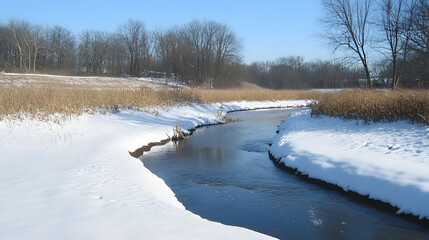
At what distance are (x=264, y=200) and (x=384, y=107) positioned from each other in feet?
21.8

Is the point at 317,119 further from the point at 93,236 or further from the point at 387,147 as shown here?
the point at 93,236

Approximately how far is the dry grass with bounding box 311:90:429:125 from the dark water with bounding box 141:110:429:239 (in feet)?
12.8

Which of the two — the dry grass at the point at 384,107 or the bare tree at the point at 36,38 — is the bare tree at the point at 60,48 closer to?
the bare tree at the point at 36,38

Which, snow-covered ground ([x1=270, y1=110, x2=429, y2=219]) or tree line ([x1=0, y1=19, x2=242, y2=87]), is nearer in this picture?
snow-covered ground ([x1=270, y1=110, x2=429, y2=219])

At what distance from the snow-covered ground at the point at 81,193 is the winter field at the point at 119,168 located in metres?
0.01

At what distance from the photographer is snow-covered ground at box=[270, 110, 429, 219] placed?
5930 millimetres

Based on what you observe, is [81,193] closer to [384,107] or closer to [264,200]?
[264,200]

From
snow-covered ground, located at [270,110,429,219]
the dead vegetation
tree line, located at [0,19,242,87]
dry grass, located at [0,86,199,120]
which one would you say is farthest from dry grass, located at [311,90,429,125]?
tree line, located at [0,19,242,87]

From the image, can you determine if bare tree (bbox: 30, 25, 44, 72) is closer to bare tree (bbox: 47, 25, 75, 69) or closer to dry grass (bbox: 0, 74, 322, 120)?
bare tree (bbox: 47, 25, 75, 69)

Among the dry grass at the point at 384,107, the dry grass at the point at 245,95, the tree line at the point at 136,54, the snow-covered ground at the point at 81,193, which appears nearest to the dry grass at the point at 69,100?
the snow-covered ground at the point at 81,193

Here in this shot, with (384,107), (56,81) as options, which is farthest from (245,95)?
(384,107)

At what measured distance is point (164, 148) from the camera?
11961 mm

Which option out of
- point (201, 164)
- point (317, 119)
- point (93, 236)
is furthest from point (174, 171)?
point (317, 119)

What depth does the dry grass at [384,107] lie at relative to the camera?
9742mm
